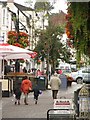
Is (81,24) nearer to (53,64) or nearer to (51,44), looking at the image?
(51,44)

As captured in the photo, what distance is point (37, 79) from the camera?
30688 mm

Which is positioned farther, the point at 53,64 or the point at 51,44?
the point at 53,64

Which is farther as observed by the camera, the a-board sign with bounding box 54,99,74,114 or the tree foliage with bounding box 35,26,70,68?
the tree foliage with bounding box 35,26,70,68

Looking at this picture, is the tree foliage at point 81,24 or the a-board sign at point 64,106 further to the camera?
the a-board sign at point 64,106

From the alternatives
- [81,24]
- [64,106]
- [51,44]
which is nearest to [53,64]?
[51,44]

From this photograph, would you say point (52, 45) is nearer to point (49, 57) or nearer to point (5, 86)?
point (49, 57)

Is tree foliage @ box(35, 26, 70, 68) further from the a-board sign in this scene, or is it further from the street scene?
the a-board sign

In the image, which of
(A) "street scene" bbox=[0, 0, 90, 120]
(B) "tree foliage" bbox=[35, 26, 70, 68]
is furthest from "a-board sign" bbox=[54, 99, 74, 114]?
(B) "tree foliage" bbox=[35, 26, 70, 68]

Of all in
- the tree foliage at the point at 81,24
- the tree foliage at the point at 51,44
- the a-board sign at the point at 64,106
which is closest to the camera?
the tree foliage at the point at 81,24

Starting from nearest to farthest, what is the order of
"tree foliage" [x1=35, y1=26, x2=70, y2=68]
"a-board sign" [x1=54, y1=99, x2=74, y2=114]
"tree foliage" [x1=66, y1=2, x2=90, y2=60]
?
"tree foliage" [x1=66, y1=2, x2=90, y2=60] → "a-board sign" [x1=54, y1=99, x2=74, y2=114] → "tree foliage" [x1=35, y1=26, x2=70, y2=68]

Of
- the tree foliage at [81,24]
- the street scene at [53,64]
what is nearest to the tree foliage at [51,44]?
the street scene at [53,64]

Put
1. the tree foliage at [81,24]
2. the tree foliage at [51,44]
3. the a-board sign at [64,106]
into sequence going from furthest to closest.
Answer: the tree foliage at [51,44]
the a-board sign at [64,106]
the tree foliage at [81,24]

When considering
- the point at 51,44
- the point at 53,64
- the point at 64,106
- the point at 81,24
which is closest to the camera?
the point at 81,24

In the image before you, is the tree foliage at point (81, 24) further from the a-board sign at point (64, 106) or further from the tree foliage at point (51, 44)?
the tree foliage at point (51, 44)
